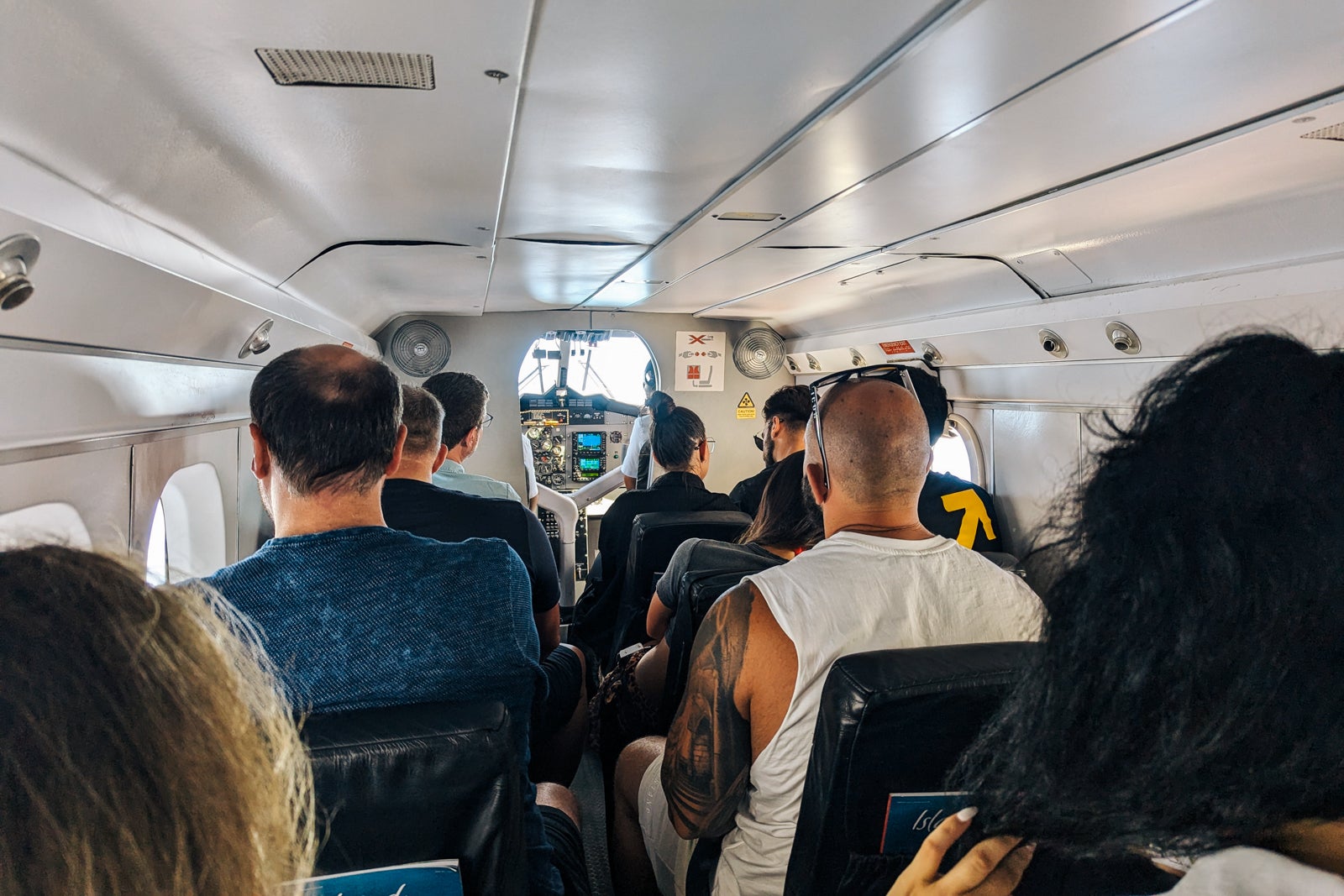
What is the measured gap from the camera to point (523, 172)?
2615mm

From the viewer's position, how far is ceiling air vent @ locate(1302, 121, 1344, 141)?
1973mm

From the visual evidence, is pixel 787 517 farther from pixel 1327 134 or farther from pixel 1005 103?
pixel 1327 134

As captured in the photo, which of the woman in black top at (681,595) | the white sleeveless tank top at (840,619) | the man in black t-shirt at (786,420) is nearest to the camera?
the white sleeveless tank top at (840,619)

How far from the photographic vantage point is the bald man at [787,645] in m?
1.79

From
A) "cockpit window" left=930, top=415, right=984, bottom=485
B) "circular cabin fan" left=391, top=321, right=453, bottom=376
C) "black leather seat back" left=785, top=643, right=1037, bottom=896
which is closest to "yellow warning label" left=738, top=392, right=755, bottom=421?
"cockpit window" left=930, top=415, right=984, bottom=485

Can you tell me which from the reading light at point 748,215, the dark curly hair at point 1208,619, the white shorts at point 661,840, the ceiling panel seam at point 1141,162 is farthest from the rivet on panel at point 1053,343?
the dark curly hair at point 1208,619

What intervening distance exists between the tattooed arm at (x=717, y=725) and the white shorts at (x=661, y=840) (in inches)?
10.5

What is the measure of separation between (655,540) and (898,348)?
2.91 meters

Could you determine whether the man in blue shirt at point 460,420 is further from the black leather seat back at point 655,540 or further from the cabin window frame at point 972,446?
the cabin window frame at point 972,446

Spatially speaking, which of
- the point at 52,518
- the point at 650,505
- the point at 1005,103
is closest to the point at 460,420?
the point at 650,505

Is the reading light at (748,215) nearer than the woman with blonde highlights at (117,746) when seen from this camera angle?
No

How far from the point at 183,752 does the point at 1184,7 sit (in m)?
1.76

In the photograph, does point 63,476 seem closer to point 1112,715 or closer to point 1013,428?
point 1112,715

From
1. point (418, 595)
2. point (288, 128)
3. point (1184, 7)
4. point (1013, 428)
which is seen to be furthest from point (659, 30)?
point (1013, 428)
